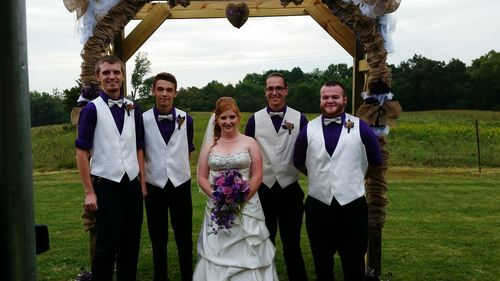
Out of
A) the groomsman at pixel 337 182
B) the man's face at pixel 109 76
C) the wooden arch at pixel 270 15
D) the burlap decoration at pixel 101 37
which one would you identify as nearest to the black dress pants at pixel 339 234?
the groomsman at pixel 337 182

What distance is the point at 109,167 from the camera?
407 centimetres

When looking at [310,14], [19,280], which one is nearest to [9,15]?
[19,280]

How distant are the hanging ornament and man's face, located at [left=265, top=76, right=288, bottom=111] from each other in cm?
72

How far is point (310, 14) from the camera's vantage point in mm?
5555

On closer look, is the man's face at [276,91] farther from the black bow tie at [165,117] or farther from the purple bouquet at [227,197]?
the black bow tie at [165,117]

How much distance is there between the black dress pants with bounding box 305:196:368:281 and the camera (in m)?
4.25

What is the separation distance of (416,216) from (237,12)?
5.48m

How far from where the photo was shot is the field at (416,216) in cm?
585

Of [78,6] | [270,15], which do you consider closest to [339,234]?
[270,15]

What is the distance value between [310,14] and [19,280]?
15.3ft

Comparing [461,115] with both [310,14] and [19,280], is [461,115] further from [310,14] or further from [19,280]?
[19,280]

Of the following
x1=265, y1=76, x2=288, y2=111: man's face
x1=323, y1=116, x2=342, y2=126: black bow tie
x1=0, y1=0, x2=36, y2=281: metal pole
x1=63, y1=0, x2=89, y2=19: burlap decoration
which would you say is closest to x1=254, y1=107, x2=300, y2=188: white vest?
x1=265, y1=76, x2=288, y2=111: man's face

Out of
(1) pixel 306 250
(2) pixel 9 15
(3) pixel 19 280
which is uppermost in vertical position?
(2) pixel 9 15

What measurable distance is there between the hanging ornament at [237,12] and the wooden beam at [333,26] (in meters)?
0.84
